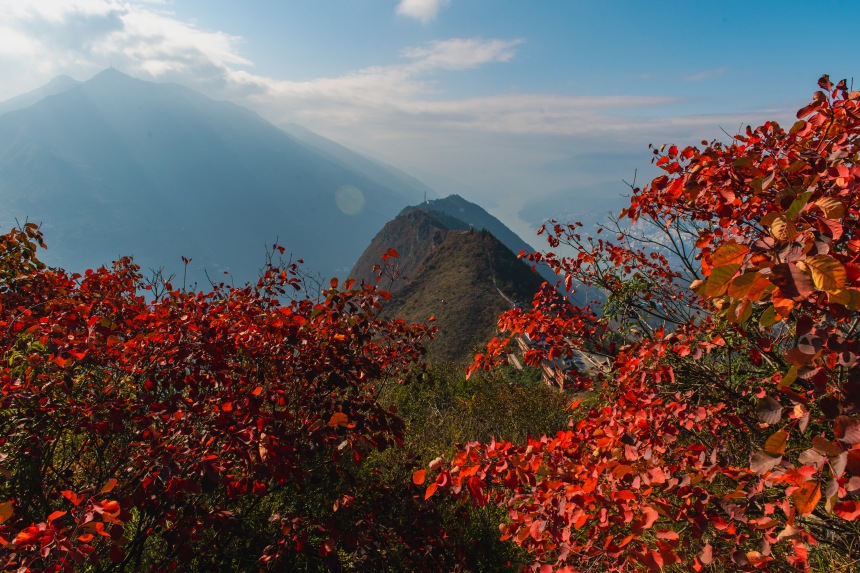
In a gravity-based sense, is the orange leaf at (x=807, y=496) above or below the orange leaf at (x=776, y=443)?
below

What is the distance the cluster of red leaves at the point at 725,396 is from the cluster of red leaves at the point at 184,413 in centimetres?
130

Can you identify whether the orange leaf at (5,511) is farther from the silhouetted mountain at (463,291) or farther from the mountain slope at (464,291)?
the mountain slope at (464,291)

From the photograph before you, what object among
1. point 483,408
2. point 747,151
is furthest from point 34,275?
point 483,408

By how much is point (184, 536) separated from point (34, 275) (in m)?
5.14

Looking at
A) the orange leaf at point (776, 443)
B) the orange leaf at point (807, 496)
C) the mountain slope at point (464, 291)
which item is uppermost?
the orange leaf at point (776, 443)

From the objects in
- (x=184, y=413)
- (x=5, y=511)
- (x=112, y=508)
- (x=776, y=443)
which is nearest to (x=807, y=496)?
(x=776, y=443)

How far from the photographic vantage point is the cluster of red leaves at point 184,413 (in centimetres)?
315

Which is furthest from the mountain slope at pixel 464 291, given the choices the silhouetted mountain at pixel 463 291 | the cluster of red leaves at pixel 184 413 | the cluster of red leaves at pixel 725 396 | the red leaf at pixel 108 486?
the red leaf at pixel 108 486

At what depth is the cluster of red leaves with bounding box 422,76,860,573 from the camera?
1404mm

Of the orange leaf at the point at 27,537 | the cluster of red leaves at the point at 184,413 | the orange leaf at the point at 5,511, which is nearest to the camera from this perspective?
the orange leaf at the point at 5,511

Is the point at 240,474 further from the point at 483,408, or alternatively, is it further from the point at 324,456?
the point at 483,408

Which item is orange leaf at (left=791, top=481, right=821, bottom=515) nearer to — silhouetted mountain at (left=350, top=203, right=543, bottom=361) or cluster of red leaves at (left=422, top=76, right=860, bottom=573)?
cluster of red leaves at (left=422, top=76, right=860, bottom=573)

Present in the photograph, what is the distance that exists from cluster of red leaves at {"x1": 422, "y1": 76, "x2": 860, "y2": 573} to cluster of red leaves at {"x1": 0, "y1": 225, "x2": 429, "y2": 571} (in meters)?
1.30

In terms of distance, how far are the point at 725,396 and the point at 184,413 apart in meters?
5.21
